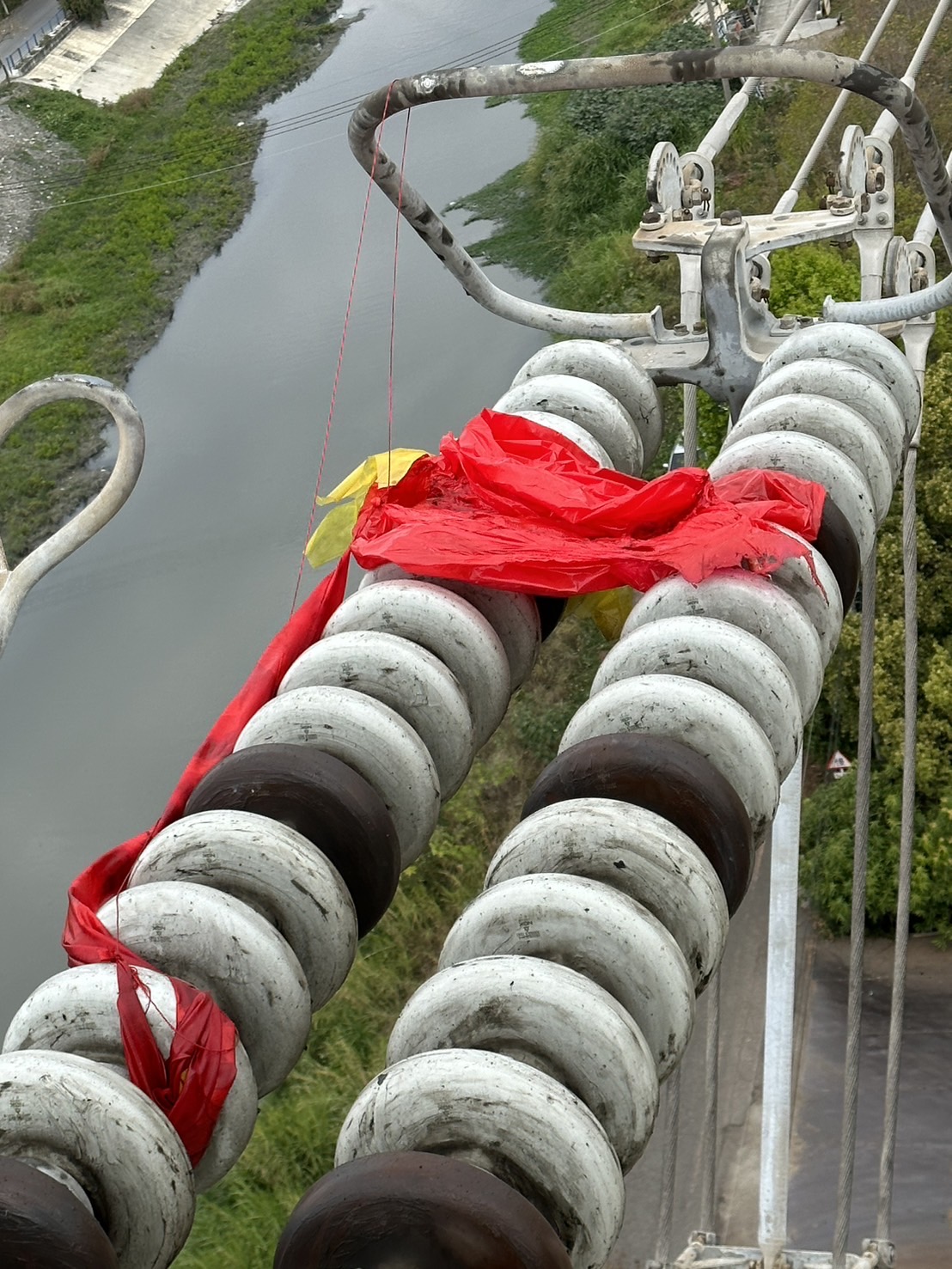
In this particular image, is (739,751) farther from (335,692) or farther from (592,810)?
(335,692)

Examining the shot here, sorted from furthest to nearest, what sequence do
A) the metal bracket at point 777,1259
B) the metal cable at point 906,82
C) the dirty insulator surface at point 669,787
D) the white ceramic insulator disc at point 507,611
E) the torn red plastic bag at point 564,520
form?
the metal cable at point 906,82 → the metal bracket at point 777,1259 → the white ceramic insulator disc at point 507,611 → the torn red plastic bag at point 564,520 → the dirty insulator surface at point 669,787

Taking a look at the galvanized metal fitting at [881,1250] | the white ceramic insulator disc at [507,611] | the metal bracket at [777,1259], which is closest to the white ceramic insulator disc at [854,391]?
the white ceramic insulator disc at [507,611]

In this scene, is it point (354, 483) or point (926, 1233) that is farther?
point (926, 1233)

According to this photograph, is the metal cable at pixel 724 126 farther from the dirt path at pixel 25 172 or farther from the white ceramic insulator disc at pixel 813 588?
the dirt path at pixel 25 172

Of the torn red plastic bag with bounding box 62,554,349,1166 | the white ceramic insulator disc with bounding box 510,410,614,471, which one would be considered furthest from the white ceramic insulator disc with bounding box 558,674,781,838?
the white ceramic insulator disc with bounding box 510,410,614,471

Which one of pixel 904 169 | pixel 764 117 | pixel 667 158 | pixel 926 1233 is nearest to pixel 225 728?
pixel 667 158

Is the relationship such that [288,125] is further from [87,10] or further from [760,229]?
[760,229]

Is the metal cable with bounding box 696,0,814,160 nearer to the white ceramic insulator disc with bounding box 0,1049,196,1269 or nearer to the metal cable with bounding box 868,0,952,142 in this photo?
the metal cable with bounding box 868,0,952,142
